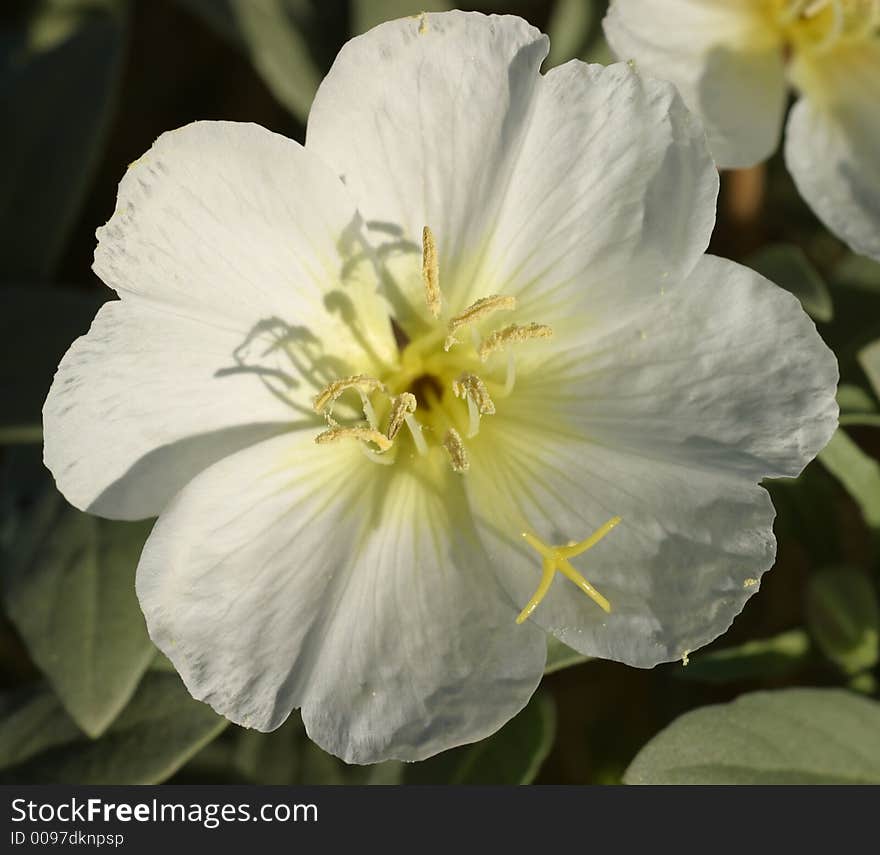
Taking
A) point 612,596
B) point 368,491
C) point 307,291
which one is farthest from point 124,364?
point 612,596

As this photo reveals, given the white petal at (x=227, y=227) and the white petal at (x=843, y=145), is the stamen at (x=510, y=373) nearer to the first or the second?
the white petal at (x=227, y=227)

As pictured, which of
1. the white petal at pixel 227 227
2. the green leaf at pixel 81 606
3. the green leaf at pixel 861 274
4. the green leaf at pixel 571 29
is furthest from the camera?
the green leaf at pixel 571 29

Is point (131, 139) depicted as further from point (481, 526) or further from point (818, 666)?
point (818, 666)

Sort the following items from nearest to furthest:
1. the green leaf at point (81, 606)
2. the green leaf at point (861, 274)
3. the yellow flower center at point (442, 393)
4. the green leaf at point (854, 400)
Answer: the yellow flower center at point (442, 393) → the green leaf at point (81, 606) → the green leaf at point (854, 400) → the green leaf at point (861, 274)

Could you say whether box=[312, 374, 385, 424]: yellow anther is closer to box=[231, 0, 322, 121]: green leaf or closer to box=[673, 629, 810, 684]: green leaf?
box=[673, 629, 810, 684]: green leaf

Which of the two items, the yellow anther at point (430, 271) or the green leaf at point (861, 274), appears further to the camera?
the green leaf at point (861, 274)

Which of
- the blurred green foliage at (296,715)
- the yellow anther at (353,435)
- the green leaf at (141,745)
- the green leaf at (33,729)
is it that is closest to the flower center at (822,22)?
the blurred green foliage at (296,715)

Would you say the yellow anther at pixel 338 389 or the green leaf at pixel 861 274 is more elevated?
the yellow anther at pixel 338 389

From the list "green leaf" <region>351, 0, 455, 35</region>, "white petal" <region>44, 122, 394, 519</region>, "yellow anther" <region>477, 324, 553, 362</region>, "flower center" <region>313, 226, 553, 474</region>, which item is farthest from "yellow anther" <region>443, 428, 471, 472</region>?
"green leaf" <region>351, 0, 455, 35</region>
